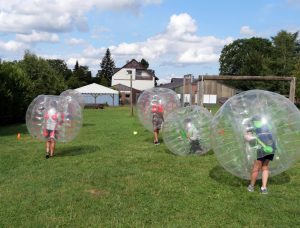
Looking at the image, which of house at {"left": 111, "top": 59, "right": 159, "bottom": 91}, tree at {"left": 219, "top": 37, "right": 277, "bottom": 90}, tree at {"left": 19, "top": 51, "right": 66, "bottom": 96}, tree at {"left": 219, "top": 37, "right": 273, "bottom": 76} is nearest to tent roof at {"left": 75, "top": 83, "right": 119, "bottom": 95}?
tree at {"left": 19, "top": 51, "right": 66, "bottom": 96}

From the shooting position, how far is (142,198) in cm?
759

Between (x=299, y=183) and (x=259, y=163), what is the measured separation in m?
1.52

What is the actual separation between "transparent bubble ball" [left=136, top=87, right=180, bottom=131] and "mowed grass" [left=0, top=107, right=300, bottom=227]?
263 centimetres

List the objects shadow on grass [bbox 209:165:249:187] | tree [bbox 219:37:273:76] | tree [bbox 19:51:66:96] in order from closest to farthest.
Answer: shadow on grass [bbox 209:165:249:187] < tree [bbox 19:51:66:96] < tree [bbox 219:37:273:76]

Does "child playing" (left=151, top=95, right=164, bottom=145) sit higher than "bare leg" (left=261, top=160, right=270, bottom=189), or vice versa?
"child playing" (left=151, top=95, right=164, bottom=145)

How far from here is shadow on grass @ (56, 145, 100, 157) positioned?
12.8 m

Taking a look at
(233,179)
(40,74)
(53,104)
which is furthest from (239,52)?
(233,179)

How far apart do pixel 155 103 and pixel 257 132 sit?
7.30 m

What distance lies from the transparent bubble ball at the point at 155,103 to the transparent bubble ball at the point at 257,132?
653 centimetres

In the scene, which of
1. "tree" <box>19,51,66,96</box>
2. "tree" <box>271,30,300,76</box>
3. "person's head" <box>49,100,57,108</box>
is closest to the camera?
"person's head" <box>49,100,57,108</box>

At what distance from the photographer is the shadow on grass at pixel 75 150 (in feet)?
41.9

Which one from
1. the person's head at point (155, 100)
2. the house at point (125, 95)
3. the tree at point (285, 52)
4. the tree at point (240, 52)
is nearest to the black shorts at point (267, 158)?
the person's head at point (155, 100)

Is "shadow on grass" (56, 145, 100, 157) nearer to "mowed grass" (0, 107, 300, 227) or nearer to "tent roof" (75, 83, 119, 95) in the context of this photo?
"mowed grass" (0, 107, 300, 227)

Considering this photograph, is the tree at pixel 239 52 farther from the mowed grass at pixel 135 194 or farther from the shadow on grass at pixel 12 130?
the mowed grass at pixel 135 194
